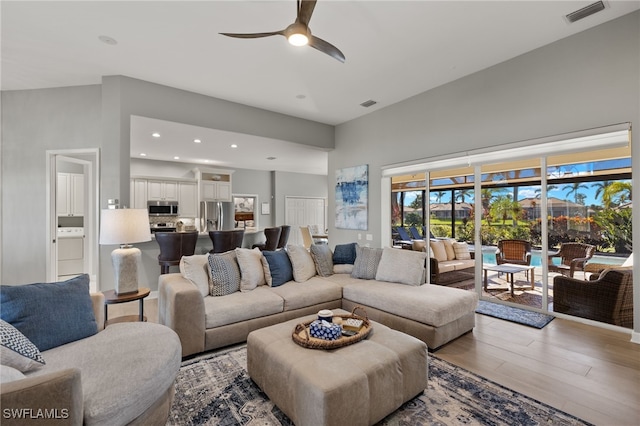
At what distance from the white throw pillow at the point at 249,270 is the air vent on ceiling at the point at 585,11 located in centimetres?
422

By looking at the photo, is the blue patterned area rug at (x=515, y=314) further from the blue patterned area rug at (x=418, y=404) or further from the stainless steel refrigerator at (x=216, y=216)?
the stainless steel refrigerator at (x=216, y=216)

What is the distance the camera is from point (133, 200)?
7465 mm

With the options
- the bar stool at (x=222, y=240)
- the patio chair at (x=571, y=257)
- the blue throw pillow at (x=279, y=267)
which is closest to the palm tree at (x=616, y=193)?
the patio chair at (x=571, y=257)

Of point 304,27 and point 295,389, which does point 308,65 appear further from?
point 295,389

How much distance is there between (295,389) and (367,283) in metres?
2.02

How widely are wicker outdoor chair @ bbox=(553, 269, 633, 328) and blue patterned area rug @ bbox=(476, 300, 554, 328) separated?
10.9 inches

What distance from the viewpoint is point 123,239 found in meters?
2.83

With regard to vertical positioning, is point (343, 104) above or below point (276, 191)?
above

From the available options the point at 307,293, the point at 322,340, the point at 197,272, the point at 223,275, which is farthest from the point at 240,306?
the point at 322,340

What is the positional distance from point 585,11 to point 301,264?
400cm

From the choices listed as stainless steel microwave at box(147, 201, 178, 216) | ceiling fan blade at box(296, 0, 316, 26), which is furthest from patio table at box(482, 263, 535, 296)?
stainless steel microwave at box(147, 201, 178, 216)

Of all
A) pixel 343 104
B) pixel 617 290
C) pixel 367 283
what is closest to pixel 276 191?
pixel 343 104

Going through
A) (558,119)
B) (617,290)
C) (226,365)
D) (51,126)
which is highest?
(51,126)

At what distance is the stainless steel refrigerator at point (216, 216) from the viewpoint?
334 inches
